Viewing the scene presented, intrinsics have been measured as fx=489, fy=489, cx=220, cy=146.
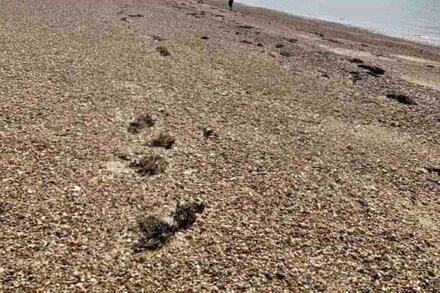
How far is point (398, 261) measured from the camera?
12570mm

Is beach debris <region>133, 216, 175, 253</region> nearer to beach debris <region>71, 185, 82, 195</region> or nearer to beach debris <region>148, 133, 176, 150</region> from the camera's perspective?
beach debris <region>71, 185, 82, 195</region>

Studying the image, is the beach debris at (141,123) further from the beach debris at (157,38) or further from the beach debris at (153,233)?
the beach debris at (157,38)

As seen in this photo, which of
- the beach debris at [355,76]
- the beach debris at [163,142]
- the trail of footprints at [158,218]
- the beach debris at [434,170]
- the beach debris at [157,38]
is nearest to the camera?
the trail of footprints at [158,218]

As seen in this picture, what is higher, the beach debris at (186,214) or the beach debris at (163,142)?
the beach debris at (163,142)

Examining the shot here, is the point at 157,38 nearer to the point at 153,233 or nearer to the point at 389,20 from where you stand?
the point at 153,233

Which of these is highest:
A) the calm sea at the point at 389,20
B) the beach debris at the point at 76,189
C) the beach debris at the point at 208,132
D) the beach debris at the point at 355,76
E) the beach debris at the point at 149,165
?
the calm sea at the point at 389,20

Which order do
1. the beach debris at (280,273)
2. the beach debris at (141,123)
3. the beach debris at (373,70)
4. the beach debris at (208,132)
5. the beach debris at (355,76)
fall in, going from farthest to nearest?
the beach debris at (373,70), the beach debris at (355,76), the beach debris at (208,132), the beach debris at (141,123), the beach debris at (280,273)

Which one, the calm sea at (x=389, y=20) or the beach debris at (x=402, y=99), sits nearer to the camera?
the beach debris at (x=402, y=99)

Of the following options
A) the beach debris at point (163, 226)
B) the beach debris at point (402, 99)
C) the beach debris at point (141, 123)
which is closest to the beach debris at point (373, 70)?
the beach debris at point (402, 99)

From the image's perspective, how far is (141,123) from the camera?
62.3 ft

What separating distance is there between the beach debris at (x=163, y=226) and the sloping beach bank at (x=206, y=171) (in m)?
0.06

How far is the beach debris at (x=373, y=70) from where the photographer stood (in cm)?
3344

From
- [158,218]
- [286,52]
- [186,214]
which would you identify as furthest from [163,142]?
[286,52]

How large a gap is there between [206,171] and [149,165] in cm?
186
